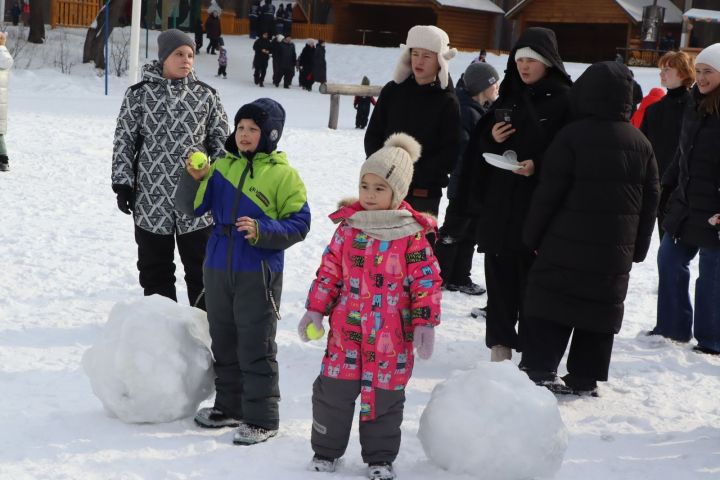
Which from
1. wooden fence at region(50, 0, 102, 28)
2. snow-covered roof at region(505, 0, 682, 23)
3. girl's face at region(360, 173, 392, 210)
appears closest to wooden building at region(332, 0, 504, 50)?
snow-covered roof at region(505, 0, 682, 23)

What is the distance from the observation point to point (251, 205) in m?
4.04

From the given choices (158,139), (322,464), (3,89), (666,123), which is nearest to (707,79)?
(666,123)

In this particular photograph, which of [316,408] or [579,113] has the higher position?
[579,113]

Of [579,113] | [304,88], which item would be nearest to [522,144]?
[579,113]

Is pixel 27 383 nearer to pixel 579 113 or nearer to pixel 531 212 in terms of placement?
pixel 531 212

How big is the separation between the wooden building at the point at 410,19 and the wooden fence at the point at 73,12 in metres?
8.82

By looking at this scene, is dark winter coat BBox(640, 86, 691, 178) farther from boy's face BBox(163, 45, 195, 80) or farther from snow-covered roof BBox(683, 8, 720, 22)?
snow-covered roof BBox(683, 8, 720, 22)

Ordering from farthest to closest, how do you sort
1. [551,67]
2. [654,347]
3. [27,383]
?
[654,347] → [551,67] → [27,383]

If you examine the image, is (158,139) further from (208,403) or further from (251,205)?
(208,403)

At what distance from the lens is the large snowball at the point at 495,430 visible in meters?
3.71

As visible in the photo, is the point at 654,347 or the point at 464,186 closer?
the point at 464,186

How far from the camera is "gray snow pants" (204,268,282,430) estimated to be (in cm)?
403

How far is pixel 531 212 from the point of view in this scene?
4.73 meters

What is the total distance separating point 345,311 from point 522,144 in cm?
171
